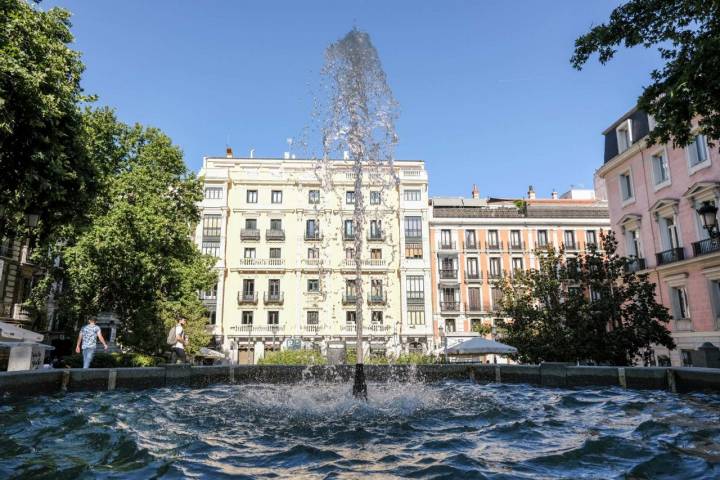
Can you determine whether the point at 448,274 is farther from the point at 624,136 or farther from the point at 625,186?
the point at 624,136

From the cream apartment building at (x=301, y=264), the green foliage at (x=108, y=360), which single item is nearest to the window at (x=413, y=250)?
the cream apartment building at (x=301, y=264)

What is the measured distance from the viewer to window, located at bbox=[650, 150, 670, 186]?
82.6 feet

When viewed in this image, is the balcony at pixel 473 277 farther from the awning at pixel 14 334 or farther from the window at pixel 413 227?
the awning at pixel 14 334

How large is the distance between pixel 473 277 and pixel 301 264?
1551cm

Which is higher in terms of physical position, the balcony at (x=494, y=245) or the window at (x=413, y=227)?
the window at (x=413, y=227)

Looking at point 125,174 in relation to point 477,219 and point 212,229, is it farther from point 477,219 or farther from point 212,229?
point 477,219

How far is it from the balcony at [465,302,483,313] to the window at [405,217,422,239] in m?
7.42

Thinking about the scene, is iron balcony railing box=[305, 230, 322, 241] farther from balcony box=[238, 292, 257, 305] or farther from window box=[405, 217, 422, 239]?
window box=[405, 217, 422, 239]

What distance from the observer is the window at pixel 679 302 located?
2402 cm

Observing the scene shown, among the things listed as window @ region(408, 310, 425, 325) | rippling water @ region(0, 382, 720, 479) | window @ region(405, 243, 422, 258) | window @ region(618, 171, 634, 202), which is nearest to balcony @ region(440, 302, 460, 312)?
window @ region(408, 310, 425, 325)

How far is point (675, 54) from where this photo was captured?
34.3 ft

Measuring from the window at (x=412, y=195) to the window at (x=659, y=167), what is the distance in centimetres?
2246

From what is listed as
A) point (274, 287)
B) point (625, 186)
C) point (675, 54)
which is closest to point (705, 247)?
point (625, 186)

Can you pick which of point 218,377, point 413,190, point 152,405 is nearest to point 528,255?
point 413,190
